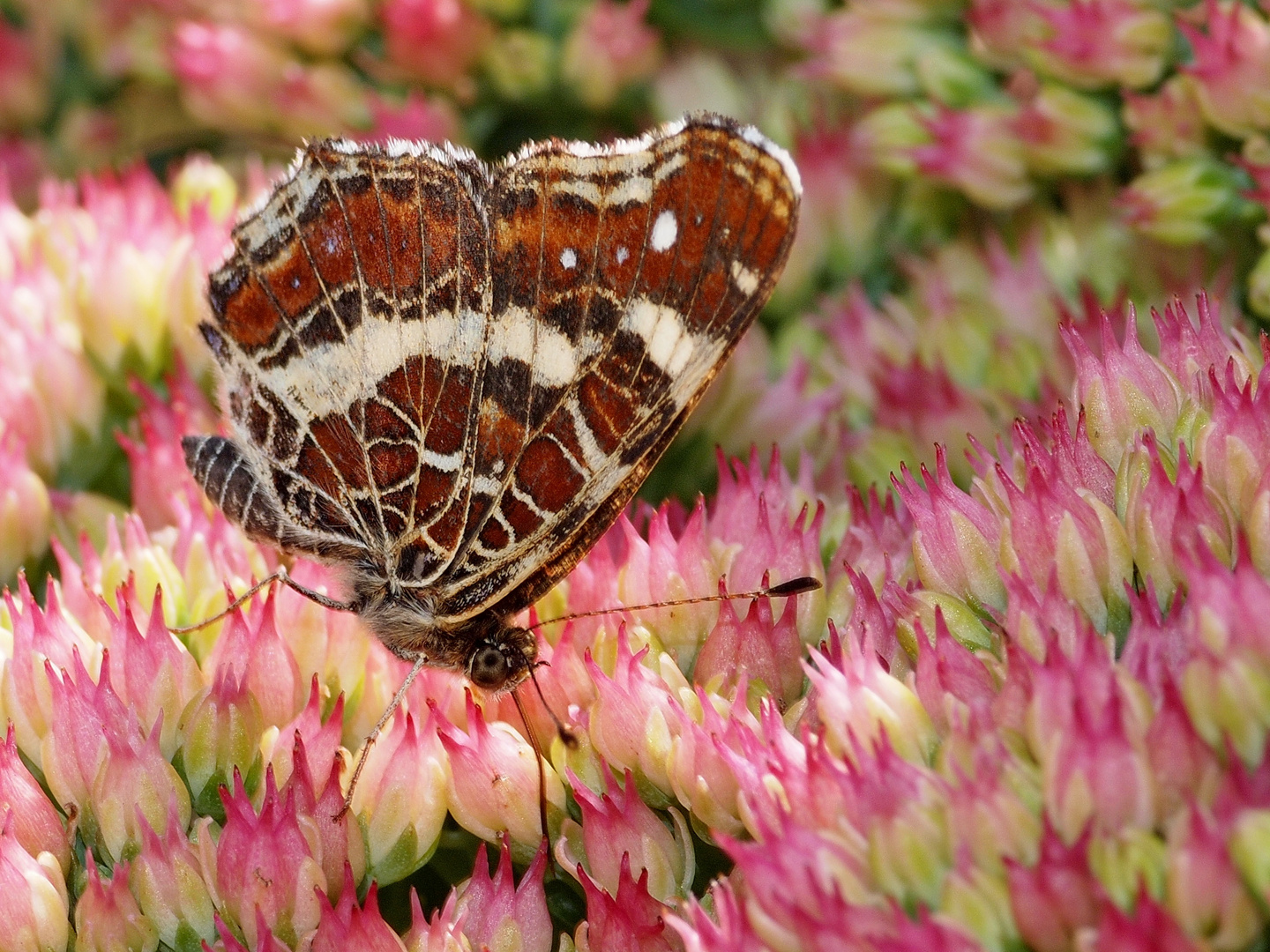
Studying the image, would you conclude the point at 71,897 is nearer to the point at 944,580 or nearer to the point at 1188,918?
the point at 944,580

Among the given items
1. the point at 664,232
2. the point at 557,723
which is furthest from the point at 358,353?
the point at 557,723

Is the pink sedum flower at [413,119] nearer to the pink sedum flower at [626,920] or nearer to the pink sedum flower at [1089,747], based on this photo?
the pink sedum flower at [626,920]

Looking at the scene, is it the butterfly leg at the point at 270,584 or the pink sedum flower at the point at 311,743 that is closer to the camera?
the pink sedum flower at the point at 311,743

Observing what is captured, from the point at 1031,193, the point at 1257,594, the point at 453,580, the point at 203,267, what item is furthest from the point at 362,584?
the point at 1031,193

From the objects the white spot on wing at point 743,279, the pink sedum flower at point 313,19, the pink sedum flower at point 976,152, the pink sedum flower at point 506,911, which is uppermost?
the pink sedum flower at point 313,19

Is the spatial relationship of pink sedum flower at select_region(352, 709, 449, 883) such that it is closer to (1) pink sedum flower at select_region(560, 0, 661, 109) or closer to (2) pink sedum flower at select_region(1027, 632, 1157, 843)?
(2) pink sedum flower at select_region(1027, 632, 1157, 843)

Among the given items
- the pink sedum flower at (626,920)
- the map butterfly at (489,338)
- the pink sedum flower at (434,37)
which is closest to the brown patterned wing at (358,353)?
the map butterfly at (489,338)

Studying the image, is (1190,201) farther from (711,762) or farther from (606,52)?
(711,762)
